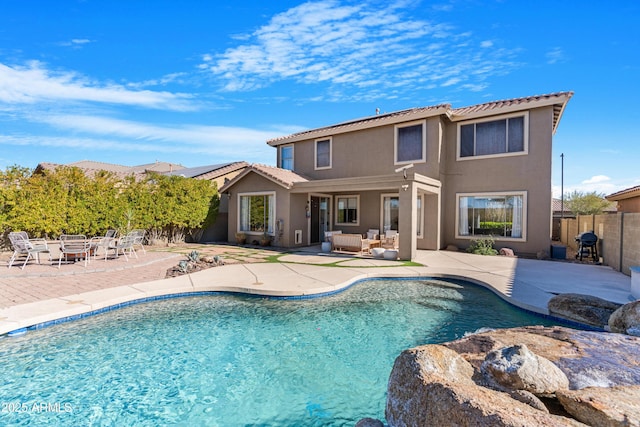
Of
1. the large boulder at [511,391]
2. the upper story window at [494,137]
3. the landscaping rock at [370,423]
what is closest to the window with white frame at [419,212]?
the upper story window at [494,137]

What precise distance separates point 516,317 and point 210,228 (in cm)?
1685

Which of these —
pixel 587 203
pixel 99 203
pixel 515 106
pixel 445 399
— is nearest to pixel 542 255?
pixel 515 106

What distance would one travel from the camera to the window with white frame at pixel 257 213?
56.5ft

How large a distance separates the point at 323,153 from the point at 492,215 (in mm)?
9509

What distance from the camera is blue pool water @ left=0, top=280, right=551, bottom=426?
12.6 feet

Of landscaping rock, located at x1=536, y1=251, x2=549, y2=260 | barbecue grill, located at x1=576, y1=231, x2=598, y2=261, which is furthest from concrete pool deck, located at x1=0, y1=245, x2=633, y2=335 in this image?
barbecue grill, located at x1=576, y1=231, x2=598, y2=261

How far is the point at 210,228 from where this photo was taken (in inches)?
772

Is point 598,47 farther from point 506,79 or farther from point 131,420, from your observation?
point 131,420

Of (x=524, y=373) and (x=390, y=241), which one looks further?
(x=390, y=241)

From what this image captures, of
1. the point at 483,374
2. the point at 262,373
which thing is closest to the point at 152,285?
the point at 262,373

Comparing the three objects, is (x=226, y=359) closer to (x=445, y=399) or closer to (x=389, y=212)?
(x=445, y=399)

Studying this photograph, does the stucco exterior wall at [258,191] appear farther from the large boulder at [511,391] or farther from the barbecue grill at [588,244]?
the large boulder at [511,391]

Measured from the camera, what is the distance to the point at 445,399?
89.3 inches

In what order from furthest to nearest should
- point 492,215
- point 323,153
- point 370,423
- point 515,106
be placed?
1. point 323,153
2. point 492,215
3. point 515,106
4. point 370,423
